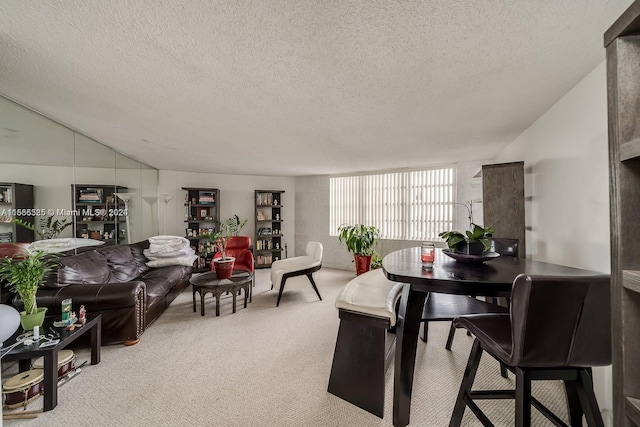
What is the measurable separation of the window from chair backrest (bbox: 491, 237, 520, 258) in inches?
94.2

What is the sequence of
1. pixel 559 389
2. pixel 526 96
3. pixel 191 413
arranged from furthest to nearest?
pixel 526 96
pixel 559 389
pixel 191 413

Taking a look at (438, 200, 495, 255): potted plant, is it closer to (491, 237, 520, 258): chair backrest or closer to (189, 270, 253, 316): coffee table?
(491, 237, 520, 258): chair backrest

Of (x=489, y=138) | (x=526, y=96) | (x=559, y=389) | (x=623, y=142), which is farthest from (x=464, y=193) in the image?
(x=623, y=142)

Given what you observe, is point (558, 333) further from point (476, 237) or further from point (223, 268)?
point (223, 268)

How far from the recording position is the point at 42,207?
246 cm

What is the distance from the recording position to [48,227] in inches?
99.1

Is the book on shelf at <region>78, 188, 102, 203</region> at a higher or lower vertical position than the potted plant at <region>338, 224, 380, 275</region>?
higher

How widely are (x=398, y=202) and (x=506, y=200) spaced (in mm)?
2582

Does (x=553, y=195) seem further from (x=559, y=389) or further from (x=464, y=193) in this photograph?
(x=464, y=193)

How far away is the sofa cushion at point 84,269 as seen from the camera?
7.96ft

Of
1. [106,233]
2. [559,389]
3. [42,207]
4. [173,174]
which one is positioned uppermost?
[173,174]

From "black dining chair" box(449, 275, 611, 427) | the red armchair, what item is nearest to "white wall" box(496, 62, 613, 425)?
"black dining chair" box(449, 275, 611, 427)

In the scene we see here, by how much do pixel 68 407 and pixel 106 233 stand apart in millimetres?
2576

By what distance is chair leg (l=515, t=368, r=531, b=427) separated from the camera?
101cm
